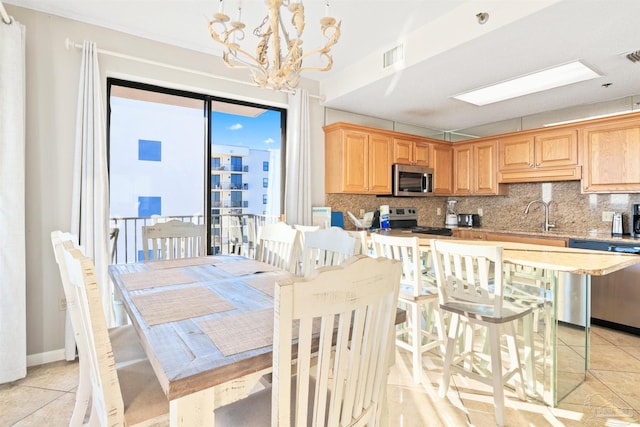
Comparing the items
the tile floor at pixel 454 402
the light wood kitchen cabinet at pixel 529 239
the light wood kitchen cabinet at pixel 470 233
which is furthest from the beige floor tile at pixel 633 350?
the light wood kitchen cabinet at pixel 470 233

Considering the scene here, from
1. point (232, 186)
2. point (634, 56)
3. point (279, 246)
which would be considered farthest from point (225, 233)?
point (634, 56)

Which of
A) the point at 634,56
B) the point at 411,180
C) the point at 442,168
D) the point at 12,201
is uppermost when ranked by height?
the point at 634,56

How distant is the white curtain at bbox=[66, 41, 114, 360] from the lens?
2.51m

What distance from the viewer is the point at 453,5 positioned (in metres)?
2.36

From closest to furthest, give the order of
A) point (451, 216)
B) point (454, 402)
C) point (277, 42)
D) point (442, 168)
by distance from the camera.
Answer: point (277, 42), point (454, 402), point (442, 168), point (451, 216)

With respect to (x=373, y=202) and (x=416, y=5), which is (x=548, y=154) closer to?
(x=373, y=202)

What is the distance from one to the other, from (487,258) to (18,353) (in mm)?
3095

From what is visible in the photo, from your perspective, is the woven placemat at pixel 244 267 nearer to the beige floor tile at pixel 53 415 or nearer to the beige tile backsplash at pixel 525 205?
the beige floor tile at pixel 53 415

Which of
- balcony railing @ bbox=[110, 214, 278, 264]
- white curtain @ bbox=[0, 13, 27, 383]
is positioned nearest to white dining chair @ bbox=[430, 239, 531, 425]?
balcony railing @ bbox=[110, 214, 278, 264]

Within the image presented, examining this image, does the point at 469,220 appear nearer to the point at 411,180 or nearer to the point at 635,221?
the point at 411,180

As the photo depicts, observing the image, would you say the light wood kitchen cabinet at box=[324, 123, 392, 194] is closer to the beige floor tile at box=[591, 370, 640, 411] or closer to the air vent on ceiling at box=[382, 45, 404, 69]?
the air vent on ceiling at box=[382, 45, 404, 69]

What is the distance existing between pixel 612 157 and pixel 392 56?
2629mm

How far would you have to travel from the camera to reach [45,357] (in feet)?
8.13

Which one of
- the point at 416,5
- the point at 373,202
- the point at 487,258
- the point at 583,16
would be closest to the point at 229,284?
the point at 487,258
